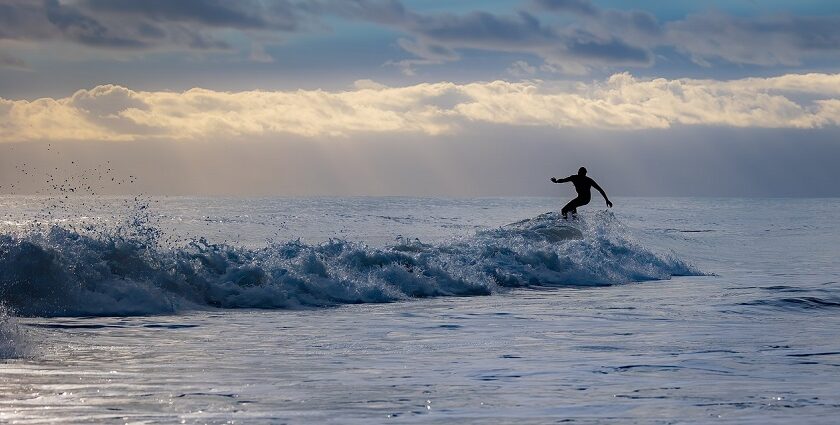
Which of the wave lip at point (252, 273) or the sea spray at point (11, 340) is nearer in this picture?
the sea spray at point (11, 340)

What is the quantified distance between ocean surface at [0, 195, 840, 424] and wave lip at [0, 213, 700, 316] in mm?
43

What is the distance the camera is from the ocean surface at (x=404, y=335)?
24.3 feet

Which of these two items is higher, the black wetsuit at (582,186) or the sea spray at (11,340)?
the black wetsuit at (582,186)

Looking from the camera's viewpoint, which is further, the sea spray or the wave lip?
the wave lip

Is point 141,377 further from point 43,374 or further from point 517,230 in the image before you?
point 517,230

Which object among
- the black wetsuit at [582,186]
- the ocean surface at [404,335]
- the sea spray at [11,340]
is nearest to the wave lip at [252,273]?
the ocean surface at [404,335]

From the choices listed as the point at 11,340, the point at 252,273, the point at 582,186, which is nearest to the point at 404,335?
the point at 11,340

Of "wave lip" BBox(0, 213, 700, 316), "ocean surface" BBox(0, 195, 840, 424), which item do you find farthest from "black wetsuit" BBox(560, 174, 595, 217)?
"wave lip" BBox(0, 213, 700, 316)

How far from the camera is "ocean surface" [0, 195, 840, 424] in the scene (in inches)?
291

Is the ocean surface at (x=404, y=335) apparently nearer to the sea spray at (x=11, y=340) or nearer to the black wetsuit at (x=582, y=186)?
the sea spray at (x=11, y=340)

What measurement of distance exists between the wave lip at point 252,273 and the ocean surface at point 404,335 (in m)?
0.04

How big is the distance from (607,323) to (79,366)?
6.81m

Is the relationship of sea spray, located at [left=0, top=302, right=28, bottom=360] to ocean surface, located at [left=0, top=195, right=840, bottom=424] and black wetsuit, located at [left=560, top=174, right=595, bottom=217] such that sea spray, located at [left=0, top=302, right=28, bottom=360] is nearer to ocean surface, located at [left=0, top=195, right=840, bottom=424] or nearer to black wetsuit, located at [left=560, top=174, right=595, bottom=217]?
ocean surface, located at [left=0, top=195, right=840, bottom=424]

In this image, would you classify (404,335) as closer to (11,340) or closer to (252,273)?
(11,340)
